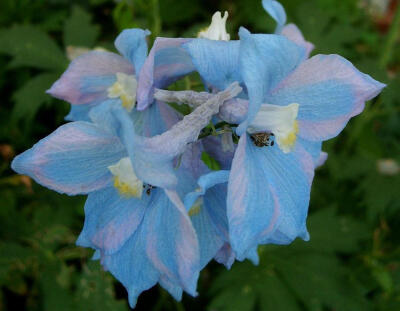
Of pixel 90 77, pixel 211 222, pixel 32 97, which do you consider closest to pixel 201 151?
pixel 211 222

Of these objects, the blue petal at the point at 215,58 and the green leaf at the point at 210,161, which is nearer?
the blue petal at the point at 215,58

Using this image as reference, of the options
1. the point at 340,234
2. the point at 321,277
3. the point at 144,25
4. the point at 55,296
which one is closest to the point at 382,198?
the point at 340,234

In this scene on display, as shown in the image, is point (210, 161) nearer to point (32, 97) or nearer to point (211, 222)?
point (211, 222)

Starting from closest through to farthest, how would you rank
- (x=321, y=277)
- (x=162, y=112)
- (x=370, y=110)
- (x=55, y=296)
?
(x=162, y=112)
(x=55, y=296)
(x=321, y=277)
(x=370, y=110)

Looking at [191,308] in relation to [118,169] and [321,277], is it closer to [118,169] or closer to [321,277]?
[321,277]

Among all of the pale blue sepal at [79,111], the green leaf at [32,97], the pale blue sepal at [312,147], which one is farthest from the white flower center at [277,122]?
the green leaf at [32,97]

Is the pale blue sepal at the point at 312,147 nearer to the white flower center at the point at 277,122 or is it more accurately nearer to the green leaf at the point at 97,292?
the white flower center at the point at 277,122
